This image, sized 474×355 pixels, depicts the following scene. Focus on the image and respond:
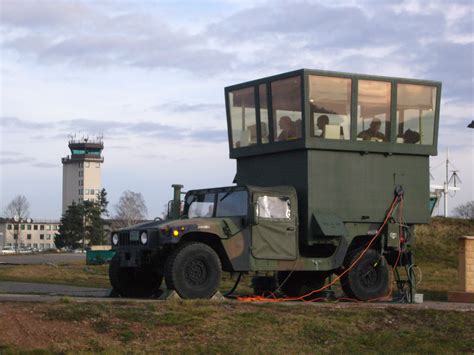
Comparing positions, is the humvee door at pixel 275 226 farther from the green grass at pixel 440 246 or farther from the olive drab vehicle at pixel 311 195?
the green grass at pixel 440 246

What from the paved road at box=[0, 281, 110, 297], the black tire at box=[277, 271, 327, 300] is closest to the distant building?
the paved road at box=[0, 281, 110, 297]

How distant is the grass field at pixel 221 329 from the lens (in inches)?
471

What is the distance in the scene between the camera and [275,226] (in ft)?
55.2

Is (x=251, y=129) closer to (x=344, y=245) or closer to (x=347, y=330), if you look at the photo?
(x=344, y=245)

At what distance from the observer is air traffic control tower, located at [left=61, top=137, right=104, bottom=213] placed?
173000 millimetres

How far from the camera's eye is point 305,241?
17422 millimetres

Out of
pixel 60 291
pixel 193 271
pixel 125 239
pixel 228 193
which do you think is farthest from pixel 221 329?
pixel 60 291

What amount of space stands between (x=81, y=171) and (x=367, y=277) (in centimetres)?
15965

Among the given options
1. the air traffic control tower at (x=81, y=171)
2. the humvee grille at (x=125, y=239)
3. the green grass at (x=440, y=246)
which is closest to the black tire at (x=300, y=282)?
the humvee grille at (x=125, y=239)

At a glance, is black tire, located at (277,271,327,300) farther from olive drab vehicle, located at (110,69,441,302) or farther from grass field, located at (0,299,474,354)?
grass field, located at (0,299,474,354)

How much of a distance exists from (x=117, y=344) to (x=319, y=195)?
6.80m

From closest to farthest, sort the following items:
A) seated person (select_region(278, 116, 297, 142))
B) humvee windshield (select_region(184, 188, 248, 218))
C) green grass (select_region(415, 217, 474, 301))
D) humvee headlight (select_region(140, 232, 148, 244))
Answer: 1. humvee headlight (select_region(140, 232, 148, 244))
2. humvee windshield (select_region(184, 188, 248, 218))
3. seated person (select_region(278, 116, 297, 142))
4. green grass (select_region(415, 217, 474, 301))

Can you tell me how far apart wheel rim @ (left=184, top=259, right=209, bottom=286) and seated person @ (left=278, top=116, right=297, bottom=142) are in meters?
3.62

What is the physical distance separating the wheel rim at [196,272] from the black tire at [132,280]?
1.34m
